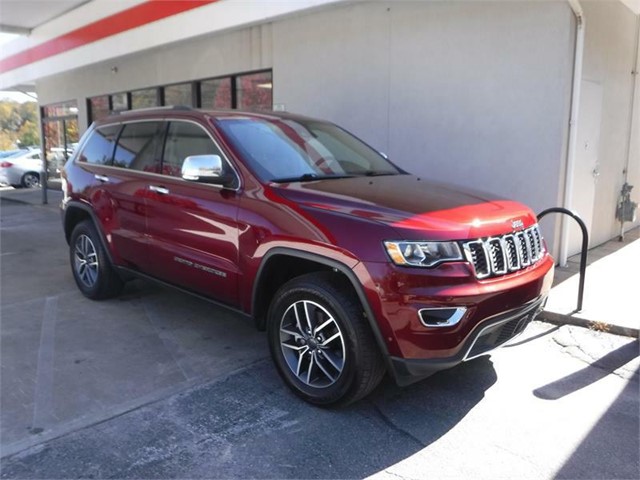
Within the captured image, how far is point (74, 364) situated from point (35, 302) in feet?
6.38

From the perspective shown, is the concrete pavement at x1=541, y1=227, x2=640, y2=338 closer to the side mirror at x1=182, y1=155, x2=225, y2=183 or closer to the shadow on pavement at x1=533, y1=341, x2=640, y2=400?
the shadow on pavement at x1=533, y1=341, x2=640, y2=400

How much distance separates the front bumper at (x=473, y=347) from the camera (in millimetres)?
3109

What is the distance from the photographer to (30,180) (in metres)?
20.6

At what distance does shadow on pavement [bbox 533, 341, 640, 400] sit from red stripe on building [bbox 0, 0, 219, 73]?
868 cm

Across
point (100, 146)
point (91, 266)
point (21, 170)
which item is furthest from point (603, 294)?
point (21, 170)

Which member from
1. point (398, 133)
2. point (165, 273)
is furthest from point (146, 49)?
point (165, 273)

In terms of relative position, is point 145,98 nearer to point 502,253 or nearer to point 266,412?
point 266,412

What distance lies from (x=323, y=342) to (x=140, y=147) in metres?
2.79

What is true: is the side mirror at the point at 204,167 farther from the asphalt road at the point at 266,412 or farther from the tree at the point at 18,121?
the tree at the point at 18,121

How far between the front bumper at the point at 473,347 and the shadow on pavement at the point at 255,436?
39 cm

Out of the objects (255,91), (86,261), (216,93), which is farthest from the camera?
(216,93)

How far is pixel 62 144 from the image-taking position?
18.4m

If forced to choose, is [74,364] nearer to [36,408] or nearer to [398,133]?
[36,408]

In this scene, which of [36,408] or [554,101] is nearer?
[36,408]
